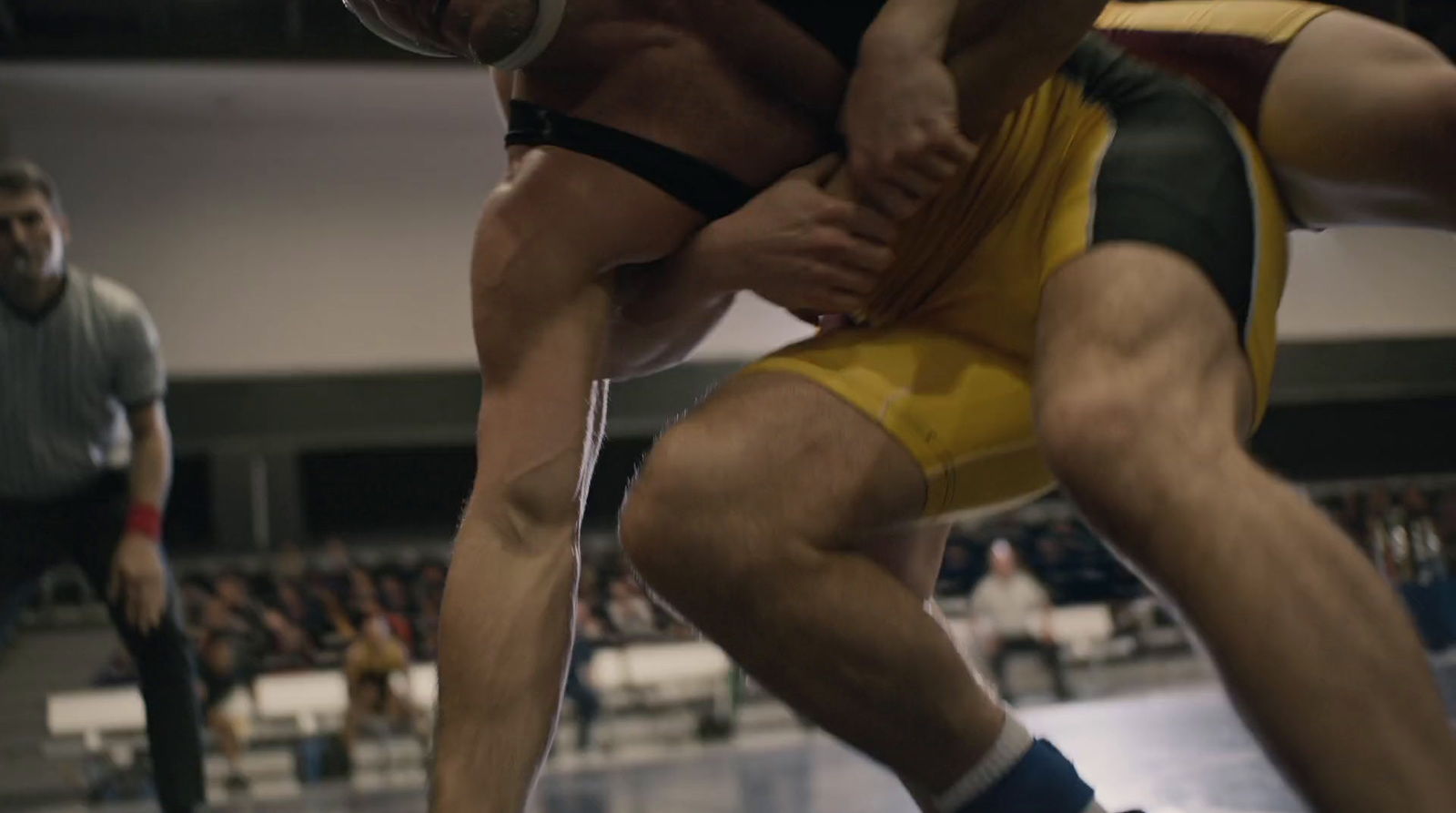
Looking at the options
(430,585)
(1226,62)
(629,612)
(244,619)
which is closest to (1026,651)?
(629,612)

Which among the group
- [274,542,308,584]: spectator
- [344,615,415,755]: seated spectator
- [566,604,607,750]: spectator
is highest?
[566,604,607,750]: spectator

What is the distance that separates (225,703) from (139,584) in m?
3.56

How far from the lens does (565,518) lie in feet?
4.06

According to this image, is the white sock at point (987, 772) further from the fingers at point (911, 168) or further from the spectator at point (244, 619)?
the spectator at point (244, 619)

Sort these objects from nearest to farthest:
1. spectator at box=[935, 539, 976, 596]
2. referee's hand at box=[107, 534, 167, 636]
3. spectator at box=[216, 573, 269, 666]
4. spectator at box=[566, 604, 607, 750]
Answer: referee's hand at box=[107, 534, 167, 636] → spectator at box=[566, 604, 607, 750] → spectator at box=[216, 573, 269, 666] → spectator at box=[935, 539, 976, 596]

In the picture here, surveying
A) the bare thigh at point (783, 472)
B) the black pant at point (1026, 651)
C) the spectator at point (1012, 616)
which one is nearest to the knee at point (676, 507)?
the bare thigh at point (783, 472)

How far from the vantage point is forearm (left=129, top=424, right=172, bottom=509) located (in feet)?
8.81

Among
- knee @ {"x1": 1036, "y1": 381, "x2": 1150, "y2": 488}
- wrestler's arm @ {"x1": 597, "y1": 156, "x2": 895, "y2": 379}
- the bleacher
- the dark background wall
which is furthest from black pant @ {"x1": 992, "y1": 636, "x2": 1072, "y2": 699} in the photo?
knee @ {"x1": 1036, "y1": 381, "x2": 1150, "y2": 488}

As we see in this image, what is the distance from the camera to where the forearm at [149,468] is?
8.81 feet

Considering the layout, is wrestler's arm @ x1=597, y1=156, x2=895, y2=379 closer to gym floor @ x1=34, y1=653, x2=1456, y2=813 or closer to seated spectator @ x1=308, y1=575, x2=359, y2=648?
gym floor @ x1=34, y1=653, x2=1456, y2=813

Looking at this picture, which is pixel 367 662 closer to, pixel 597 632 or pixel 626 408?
pixel 597 632

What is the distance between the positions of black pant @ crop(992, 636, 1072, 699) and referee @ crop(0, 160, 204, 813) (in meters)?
4.44

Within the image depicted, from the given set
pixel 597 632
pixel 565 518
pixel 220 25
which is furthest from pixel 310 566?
pixel 565 518

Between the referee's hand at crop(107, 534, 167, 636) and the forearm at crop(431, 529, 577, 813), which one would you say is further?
the referee's hand at crop(107, 534, 167, 636)
